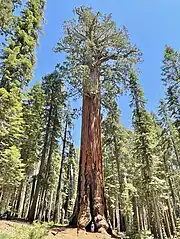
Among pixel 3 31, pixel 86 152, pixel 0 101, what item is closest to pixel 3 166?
pixel 0 101

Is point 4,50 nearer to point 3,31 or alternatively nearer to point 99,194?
point 3,31

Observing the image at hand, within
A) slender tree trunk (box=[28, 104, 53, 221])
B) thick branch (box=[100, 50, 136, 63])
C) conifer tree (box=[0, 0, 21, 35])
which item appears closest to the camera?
conifer tree (box=[0, 0, 21, 35])

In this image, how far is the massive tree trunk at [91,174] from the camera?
10.6 meters

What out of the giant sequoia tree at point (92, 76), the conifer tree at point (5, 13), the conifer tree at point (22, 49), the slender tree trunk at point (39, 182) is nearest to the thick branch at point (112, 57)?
the giant sequoia tree at point (92, 76)

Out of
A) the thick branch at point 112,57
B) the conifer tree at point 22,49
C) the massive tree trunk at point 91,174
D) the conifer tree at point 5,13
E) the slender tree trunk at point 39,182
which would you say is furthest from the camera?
the slender tree trunk at point 39,182

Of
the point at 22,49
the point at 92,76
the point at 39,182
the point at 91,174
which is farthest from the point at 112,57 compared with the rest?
the point at 39,182

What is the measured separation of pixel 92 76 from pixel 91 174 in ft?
18.0

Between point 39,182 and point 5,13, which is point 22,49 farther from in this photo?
point 39,182

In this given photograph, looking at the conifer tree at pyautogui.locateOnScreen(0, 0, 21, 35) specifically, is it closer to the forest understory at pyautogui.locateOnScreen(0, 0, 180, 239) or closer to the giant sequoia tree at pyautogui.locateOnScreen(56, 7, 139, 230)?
the forest understory at pyautogui.locateOnScreen(0, 0, 180, 239)

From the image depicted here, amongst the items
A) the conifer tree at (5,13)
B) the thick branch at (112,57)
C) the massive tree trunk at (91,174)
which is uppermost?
the thick branch at (112,57)

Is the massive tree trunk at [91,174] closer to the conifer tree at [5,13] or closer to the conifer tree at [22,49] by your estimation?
the conifer tree at [5,13]

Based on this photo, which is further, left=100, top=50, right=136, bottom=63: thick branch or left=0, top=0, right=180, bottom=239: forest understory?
left=100, top=50, right=136, bottom=63: thick branch

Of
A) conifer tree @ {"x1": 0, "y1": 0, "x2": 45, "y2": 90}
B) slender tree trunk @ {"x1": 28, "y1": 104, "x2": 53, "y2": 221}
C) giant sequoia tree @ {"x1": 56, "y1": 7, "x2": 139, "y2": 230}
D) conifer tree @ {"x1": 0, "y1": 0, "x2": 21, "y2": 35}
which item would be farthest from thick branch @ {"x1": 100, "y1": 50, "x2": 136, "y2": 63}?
slender tree trunk @ {"x1": 28, "y1": 104, "x2": 53, "y2": 221}

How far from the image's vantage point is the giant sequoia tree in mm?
10992
